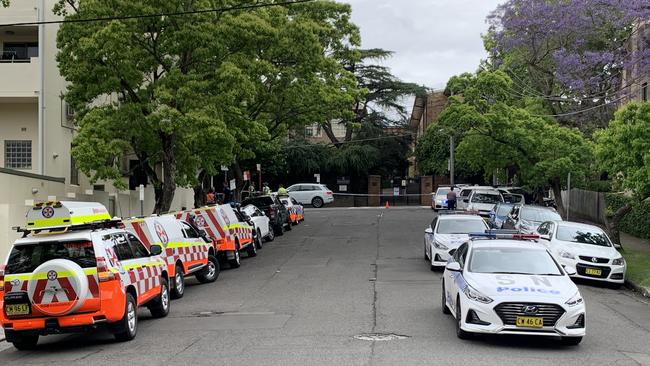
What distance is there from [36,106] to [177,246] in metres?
14.1

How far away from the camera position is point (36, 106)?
27656mm

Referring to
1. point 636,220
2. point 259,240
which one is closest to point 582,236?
point 636,220

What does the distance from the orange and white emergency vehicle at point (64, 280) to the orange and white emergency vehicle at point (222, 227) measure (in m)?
8.24

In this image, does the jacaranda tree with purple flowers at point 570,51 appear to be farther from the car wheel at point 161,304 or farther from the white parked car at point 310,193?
the car wheel at point 161,304

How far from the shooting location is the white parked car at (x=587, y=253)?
18250 mm

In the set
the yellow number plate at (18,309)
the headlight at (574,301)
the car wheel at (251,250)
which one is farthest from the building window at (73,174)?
the headlight at (574,301)

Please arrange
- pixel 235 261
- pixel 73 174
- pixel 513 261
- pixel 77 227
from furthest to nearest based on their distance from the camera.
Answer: pixel 73 174
pixel 235 261
pixel 513 261
pixel 77 227

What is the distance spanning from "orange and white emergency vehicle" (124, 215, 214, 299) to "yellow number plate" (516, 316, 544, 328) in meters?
7.82

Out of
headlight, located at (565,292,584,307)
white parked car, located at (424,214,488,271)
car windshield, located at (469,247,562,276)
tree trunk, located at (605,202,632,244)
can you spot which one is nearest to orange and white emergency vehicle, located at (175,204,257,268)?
white parked car, located at (424,214,488,271)

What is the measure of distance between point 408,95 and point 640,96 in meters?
25.1

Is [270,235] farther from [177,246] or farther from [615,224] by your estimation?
[177,246]

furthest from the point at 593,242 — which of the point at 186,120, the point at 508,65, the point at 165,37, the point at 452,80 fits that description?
the point at 508,65

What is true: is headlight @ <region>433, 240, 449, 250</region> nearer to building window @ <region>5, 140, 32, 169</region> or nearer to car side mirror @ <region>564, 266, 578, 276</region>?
car side mirror @ <region>564, 266, 578, 276</region>

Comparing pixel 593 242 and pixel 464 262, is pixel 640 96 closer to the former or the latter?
pixel 593 242
